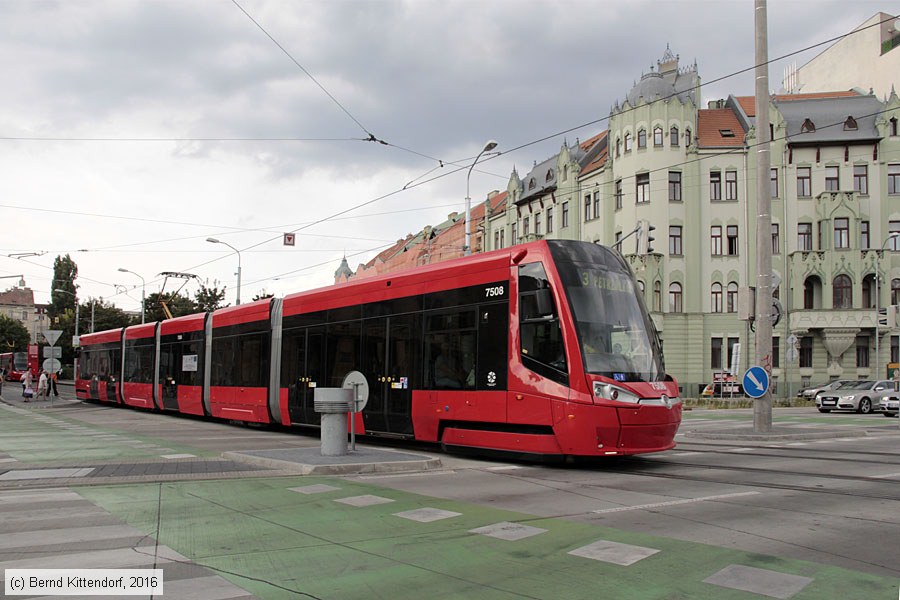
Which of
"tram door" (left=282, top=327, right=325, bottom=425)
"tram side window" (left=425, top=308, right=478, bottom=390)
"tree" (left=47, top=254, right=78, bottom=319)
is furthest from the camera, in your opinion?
"tree" (left=47, top=254, right=78, bottom=319)

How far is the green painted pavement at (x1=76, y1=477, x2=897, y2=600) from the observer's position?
4.82 metres

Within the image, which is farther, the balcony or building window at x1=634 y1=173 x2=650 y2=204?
building window at x1=634 y1=173 x2=650 y2=204

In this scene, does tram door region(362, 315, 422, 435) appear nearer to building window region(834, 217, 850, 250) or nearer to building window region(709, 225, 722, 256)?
building window region(709, 225, 722, 256)

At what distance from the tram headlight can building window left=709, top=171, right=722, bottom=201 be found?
39.1 m

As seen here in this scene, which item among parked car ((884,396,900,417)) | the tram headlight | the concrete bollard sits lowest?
parked car ((884,396,900,417))

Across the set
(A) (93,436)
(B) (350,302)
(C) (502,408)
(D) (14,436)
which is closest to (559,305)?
(C) (502,408)

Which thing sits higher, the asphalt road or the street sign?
the street sign

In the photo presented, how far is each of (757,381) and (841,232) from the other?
1326 inches

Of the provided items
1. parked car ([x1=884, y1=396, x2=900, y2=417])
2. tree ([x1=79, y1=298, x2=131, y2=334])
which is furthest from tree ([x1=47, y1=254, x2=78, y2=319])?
parked car ([x1=884, y1=396, x2=900, y2=417])

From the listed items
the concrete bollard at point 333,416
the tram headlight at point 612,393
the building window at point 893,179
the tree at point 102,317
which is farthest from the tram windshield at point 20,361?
the tram headlight at point 612,393

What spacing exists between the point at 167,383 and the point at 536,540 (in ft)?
74.3

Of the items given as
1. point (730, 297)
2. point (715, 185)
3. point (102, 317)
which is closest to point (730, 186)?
point (715, 185)

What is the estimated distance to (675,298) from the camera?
46.6 meters

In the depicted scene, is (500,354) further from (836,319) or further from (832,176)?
(832,176)
